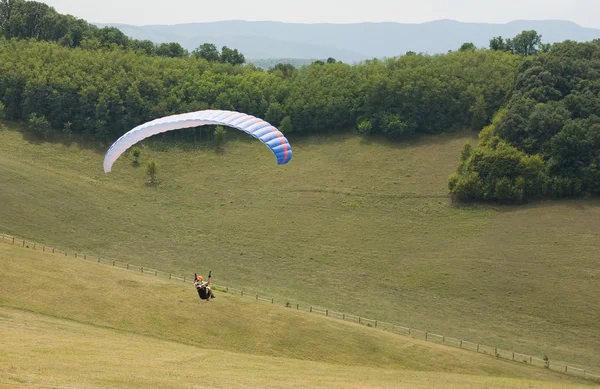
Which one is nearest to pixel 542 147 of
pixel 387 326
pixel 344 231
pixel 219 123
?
pixel 344 231

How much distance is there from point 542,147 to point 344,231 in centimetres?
2360

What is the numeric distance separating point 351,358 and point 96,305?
14.7m

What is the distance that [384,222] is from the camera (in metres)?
75.3

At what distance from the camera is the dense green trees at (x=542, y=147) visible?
78.2 m

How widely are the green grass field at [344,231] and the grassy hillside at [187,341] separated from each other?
396 inches

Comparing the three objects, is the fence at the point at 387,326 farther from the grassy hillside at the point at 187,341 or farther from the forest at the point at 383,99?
the forest at the point at 383,99

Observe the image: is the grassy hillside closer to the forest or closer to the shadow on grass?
the shadow on grass

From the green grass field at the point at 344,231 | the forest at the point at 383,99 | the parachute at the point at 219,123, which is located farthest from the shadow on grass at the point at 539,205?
the parachute at the point at 219,123

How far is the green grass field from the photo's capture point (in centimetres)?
5825

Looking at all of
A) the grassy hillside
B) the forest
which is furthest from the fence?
the forest

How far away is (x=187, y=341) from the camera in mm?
40781

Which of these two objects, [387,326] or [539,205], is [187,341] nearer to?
[387,326]

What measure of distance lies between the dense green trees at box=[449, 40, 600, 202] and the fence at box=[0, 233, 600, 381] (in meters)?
30.7

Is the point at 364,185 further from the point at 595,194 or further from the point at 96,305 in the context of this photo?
the point at 96,305
